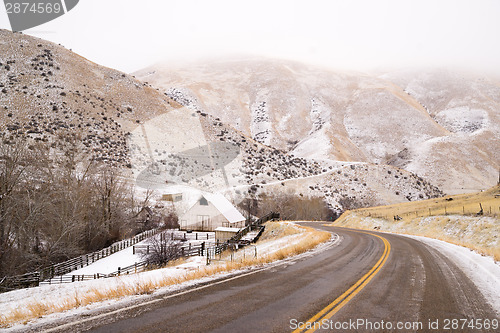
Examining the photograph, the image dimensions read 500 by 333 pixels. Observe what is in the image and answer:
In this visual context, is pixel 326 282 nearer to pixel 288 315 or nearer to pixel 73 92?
pixel 288 315

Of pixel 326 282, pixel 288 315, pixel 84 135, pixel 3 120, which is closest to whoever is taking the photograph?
pixel 288 315

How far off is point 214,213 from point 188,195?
10665mm

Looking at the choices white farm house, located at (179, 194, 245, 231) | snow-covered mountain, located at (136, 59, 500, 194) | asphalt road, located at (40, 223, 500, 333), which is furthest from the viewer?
snow-covered mountain, located at (136, 59, 500, 194)

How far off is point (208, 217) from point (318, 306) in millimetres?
38611

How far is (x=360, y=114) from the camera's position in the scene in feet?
436

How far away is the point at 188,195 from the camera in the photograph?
50.9 m

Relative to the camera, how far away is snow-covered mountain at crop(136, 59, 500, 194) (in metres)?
98.1

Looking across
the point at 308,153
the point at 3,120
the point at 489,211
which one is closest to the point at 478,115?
the point at 308,153

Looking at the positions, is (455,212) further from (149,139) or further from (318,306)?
(149,139)

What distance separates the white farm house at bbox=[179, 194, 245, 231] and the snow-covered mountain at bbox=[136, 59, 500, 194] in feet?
201

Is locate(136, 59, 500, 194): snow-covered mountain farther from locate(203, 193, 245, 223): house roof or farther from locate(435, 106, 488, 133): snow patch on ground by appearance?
locate(203, 193, 245, 223): house roof

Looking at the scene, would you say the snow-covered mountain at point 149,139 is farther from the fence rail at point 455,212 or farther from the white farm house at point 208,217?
the fence rail at point 455,212

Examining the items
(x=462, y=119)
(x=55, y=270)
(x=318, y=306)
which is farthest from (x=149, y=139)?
(x=462, y=119)

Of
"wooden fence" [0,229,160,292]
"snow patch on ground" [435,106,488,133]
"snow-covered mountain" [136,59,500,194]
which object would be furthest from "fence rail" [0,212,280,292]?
"snow patch on ground" [435,106,488,133]
